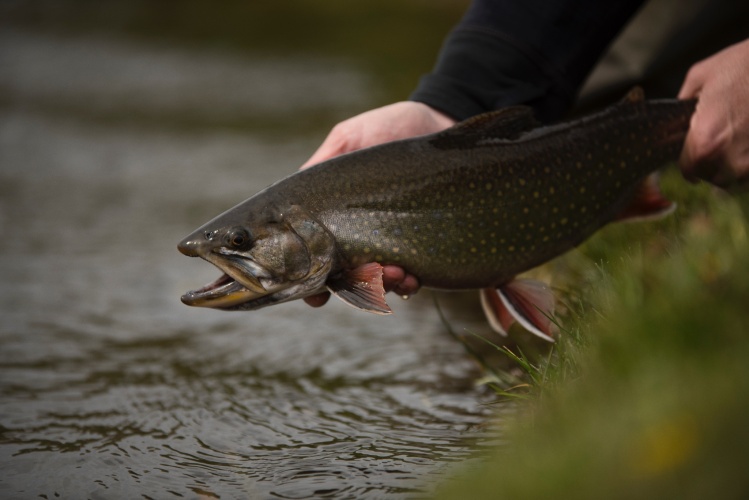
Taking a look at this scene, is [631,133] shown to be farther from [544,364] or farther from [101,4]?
[101,4]

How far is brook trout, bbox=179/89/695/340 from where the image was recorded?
11.4 ft

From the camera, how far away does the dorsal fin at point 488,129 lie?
373 centimetres

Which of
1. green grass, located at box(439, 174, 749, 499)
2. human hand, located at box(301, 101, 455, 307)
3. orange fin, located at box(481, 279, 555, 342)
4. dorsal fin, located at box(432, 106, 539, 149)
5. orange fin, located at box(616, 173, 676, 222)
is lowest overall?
green grass, located at box(439, 174, 749, 499)

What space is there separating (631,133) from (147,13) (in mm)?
25446

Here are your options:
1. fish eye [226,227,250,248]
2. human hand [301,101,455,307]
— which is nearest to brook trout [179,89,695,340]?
fish eye [226,227,250,248]

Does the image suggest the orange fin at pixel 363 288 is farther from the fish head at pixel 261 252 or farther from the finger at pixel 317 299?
the finger at pixel 317 299

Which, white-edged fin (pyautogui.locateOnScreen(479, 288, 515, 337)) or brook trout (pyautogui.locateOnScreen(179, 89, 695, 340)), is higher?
brook trout (pyautogui.locateOnScreen(179, 89, 695, 340))

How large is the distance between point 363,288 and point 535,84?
5.39ft

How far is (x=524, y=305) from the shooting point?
148 inches

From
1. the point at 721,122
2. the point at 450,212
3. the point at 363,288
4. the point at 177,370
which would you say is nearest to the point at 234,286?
the point at 363,288

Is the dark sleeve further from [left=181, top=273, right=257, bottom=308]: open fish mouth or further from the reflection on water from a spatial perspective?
[left=181, top=273, right=257, bottom=308]: open fish mouth

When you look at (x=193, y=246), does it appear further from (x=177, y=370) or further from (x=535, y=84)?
(x=535, y=84)

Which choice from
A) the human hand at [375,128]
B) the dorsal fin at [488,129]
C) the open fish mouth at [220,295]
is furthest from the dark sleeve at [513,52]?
the open fish mouth at [220,295]

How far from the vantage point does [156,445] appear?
3.61 m
